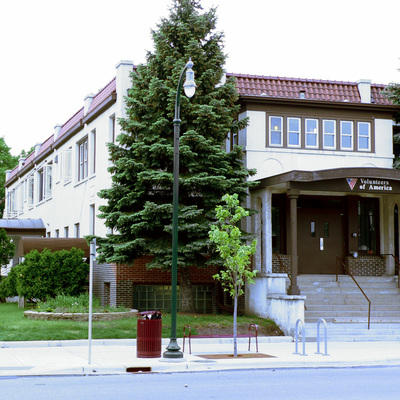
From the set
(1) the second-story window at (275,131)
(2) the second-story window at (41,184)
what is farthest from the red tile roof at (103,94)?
(2) the second-story window at (41,184)

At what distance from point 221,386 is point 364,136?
57.8ft

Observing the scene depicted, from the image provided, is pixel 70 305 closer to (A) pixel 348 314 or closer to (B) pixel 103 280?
(B) pixel 103 280

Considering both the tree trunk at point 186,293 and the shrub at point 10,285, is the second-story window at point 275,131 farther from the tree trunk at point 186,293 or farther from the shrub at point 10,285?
the shrub at point 10,285

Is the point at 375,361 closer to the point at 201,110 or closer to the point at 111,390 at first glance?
the point at 111,390

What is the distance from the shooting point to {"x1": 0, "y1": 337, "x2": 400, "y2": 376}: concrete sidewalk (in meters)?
15.3

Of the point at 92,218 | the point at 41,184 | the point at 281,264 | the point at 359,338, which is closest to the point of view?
the point at 359,338

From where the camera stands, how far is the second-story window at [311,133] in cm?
2781

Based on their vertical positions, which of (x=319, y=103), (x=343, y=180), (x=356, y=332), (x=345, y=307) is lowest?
(x=356, y=332)

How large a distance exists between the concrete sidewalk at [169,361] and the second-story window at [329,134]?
9.25m

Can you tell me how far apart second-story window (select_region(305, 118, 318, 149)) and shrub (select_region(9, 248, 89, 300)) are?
9827 millimetres

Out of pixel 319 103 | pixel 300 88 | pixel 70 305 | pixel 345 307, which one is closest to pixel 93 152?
pixel 300 88

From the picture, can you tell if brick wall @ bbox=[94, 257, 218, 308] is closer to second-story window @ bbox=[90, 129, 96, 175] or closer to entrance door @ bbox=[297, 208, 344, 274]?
entrance door @ bbox=[297, 208, 344, 274]

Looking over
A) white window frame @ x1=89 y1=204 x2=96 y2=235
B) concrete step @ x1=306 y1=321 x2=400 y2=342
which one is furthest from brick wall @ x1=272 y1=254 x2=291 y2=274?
white window frame @ x1=89 y1=204 x2=96 y2=235

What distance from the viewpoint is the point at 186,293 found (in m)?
24.4
